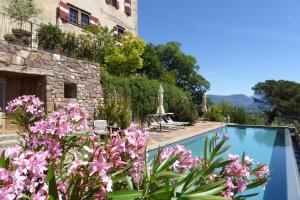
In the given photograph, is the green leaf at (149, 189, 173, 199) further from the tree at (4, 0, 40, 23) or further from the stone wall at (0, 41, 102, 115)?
the tree at (4, 0, 40, 23)

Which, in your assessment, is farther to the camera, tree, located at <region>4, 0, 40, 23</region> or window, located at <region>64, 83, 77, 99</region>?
tree, located at <region>4, 0, 40, 23</region>

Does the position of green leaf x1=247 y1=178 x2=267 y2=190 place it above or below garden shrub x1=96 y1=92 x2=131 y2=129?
below

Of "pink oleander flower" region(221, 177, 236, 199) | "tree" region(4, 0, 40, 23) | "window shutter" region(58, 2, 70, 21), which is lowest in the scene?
"pink oleander flower" region(221, 177, 236, 199)

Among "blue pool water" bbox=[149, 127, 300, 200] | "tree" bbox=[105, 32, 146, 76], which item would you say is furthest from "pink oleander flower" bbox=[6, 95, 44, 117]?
"tree" bbox=[105, 32, 146, 76]

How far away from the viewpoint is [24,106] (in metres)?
2.05

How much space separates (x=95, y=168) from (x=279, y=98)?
123 ft

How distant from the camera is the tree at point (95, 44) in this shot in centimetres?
1367

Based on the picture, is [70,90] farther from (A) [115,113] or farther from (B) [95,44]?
(B) [95,44]

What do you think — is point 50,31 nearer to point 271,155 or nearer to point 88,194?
point 271,155

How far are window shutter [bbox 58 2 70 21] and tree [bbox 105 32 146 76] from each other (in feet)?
9.20

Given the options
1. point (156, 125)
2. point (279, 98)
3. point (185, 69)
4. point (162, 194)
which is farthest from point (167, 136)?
point (279, 98)

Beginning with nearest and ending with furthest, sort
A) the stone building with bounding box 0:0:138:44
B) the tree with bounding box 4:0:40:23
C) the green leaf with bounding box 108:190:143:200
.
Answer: the green leaf with bounding box 108:190:143:200, the tree with bounding box 4:0:40:23, the stone building with bounding box 0:0:138:44

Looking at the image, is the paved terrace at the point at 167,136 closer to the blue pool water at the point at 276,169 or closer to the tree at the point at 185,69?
the blue pool water at the point at 276,169

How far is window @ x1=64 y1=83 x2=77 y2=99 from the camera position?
11.0 metres
